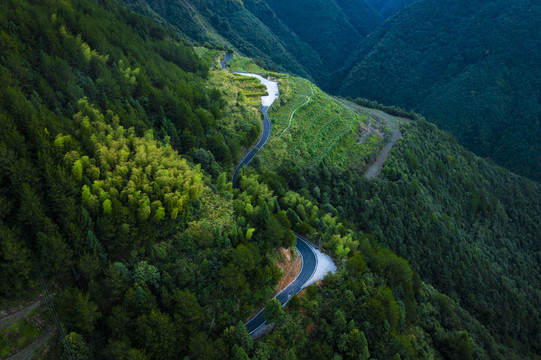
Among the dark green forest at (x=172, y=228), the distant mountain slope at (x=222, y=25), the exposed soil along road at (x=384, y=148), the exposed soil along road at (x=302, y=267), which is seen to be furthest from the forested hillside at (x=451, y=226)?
the distant mountain slope at (x=222, y=25)

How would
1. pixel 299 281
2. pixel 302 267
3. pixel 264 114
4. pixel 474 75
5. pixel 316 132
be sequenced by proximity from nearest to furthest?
pixel 299 281 → pixel 302 267 → pixel 264 114 → pixel 316 132 → pixel 474 75

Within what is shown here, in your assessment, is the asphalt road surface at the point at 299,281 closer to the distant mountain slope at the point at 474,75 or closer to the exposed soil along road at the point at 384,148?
the exposed soil along road at the point at 384,148

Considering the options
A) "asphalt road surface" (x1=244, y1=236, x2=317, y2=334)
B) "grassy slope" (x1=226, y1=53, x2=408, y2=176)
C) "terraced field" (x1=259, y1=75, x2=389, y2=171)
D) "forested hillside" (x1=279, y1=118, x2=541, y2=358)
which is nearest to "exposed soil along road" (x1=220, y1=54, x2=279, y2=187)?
"grassy slope" (x1=226, y1=53, x2=408, y2=176)

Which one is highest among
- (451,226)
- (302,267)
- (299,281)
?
(451,226)

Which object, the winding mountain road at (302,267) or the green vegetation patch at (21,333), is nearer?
the green vegetation patch at (21,333)

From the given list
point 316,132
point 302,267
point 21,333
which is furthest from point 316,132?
point 21,333

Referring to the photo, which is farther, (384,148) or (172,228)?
(384,148)

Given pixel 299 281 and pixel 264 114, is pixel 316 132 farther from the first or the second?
pixel 299 281

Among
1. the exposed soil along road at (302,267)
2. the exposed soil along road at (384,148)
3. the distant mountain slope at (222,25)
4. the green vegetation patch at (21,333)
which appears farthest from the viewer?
the distant mountain slope at (222,25)
